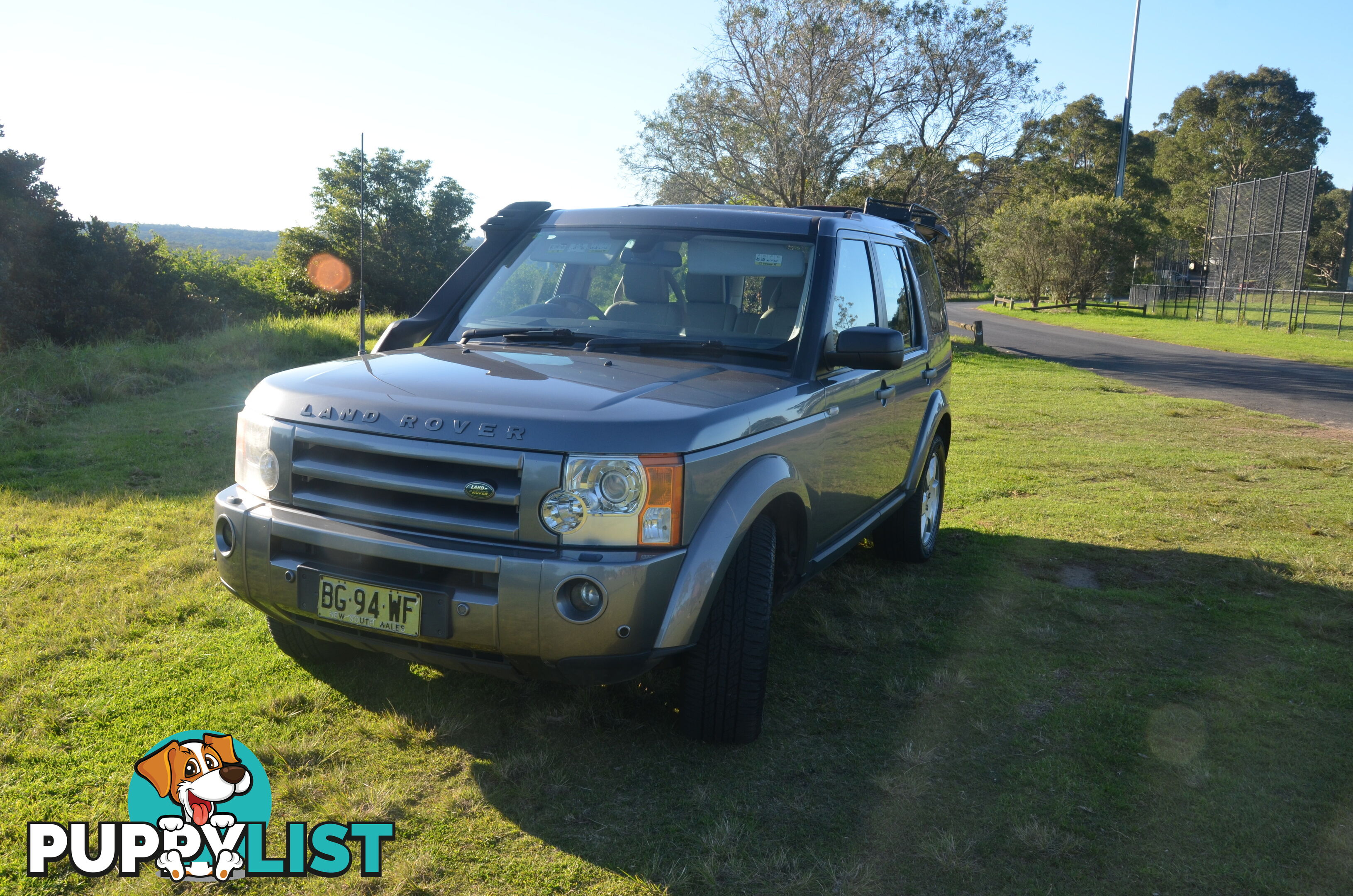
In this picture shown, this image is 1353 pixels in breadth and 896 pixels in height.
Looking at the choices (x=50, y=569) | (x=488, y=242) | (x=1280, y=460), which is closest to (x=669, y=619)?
(x=488, y=242)

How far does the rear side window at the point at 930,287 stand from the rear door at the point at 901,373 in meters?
0.24

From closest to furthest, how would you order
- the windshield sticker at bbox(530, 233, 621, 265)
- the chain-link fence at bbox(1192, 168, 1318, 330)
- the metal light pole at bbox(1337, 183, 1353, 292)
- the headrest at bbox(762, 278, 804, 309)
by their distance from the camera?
the headrest at bbox(762, 278, 804, 309) → the windshield sticker at bbox(530, 233, 621, 265) → the chain-link fence at bbox(1192, 168, 1318, 330) → the metal light pole at bbox(1337, 183, 1353, 292)

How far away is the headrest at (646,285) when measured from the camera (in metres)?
4.36

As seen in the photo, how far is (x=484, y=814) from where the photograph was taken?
3.07 metres

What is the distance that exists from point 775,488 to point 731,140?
2469 cm

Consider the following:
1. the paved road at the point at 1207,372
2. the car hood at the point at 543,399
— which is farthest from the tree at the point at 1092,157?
the car hood at the point at 543,399

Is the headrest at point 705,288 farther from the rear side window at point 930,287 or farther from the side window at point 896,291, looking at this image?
the rear side window at point 930,287

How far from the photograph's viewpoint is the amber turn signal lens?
9.70 feet

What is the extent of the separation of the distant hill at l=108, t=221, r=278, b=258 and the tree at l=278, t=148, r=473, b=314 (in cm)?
307

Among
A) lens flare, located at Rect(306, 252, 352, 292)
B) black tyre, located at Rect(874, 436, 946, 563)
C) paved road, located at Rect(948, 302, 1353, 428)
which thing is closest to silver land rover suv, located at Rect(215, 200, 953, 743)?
black tyre, located at Rect(874, 436, 946, 563)

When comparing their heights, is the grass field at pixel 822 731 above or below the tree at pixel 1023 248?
below

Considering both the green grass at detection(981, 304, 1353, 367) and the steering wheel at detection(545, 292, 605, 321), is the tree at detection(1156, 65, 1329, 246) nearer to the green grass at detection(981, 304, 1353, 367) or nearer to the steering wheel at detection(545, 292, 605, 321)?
the green grass at detection(981, 304, 1353, 367)

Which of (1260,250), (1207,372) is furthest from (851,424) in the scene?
(1260,250)

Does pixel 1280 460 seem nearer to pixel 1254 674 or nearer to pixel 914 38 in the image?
pixel 1254 674
